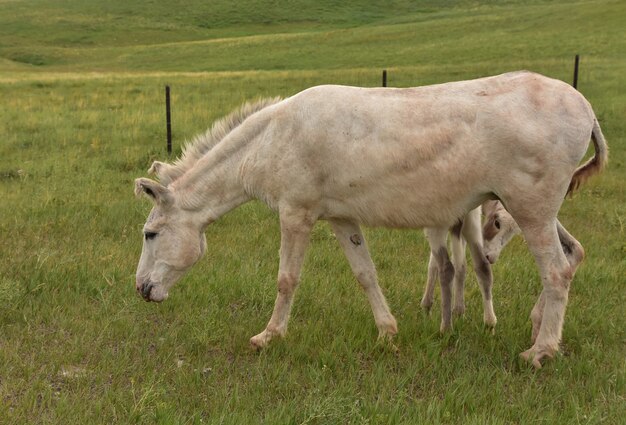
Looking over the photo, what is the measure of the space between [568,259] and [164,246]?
3216 millimetres

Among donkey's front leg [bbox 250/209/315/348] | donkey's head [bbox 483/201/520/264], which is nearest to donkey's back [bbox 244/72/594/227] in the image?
donkey's front leg [bbox 250/209/315/348]

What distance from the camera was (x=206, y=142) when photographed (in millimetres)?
5590

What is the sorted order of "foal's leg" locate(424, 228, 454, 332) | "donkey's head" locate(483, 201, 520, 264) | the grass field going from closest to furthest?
the grass field → "foal's leg" locate(424, 228, 454, 332) → "donkey's head" locate(483, 201, 520, 264)

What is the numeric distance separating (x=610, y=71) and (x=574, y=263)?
20.8 metres

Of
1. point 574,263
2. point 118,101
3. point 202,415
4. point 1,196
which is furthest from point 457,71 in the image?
point 202,415

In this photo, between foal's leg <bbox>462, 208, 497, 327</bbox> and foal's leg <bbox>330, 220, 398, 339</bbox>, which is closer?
foal's leg <bbox>330, 220, 398, 339</bbox>

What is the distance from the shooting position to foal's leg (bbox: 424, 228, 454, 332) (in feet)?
17.7

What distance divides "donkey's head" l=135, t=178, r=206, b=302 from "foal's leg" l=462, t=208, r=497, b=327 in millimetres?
2251

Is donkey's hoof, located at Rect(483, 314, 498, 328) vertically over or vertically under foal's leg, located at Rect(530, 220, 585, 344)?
under

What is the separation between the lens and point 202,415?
4.04m

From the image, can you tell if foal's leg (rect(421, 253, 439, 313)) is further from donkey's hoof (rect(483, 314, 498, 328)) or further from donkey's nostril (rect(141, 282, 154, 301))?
donkey's nostril (rect(141, 282, 154, 301))

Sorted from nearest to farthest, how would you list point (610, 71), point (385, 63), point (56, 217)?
point (56, 217) < point (610, 71) < point (385, 63)

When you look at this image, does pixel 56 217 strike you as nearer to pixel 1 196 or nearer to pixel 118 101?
pixel 1 196

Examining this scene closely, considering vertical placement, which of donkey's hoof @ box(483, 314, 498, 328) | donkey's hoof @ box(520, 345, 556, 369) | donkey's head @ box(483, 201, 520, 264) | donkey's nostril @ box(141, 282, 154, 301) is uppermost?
donkey's head @ box(483, 201, 520, 264)
